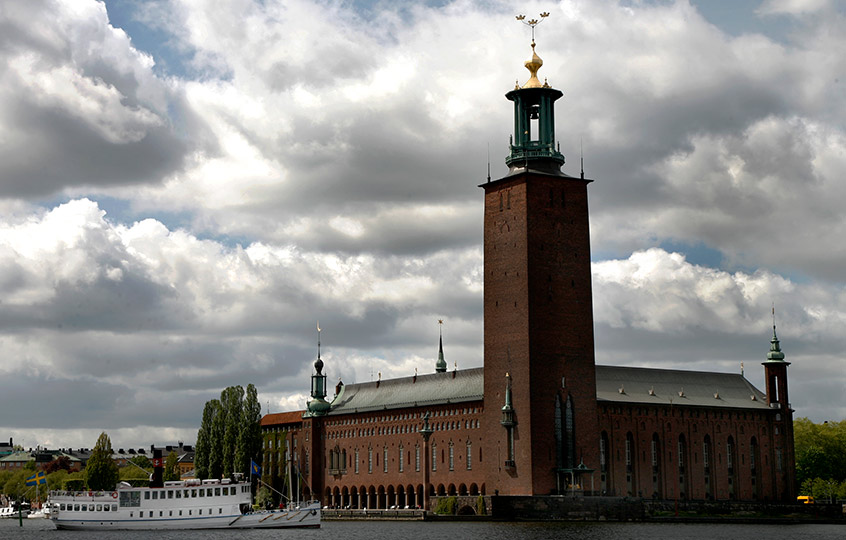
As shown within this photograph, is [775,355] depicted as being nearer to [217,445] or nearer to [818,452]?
[818,452]

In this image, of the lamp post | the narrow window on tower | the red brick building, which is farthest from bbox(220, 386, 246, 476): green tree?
the narrow window on tower

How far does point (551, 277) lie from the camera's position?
97.4 meters

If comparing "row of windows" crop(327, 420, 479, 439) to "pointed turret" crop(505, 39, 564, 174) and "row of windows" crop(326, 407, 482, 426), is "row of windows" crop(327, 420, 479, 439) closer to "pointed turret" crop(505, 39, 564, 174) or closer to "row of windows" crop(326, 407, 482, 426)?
"row of windows" crop(326, 407, 482, 426)

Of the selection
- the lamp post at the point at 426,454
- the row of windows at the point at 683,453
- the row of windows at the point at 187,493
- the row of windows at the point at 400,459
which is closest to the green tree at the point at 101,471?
the row of windows at the point at 400,459

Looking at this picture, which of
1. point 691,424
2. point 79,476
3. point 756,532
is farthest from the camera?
point 79,476

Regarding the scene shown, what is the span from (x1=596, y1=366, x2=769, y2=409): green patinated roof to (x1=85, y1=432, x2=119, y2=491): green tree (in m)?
48.4

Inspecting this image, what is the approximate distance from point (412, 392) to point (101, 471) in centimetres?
3135

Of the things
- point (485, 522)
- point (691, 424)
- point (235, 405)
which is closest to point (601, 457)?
point (691, 424)

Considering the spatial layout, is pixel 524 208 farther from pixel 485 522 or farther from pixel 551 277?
pixel 485 522

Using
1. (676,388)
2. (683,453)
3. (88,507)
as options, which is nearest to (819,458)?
(676,388)

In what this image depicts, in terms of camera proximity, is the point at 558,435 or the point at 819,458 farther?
the point at 819,458

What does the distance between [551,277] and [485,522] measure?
64.9 ft

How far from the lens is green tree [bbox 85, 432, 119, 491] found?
122 m

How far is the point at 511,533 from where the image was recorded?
242ft
